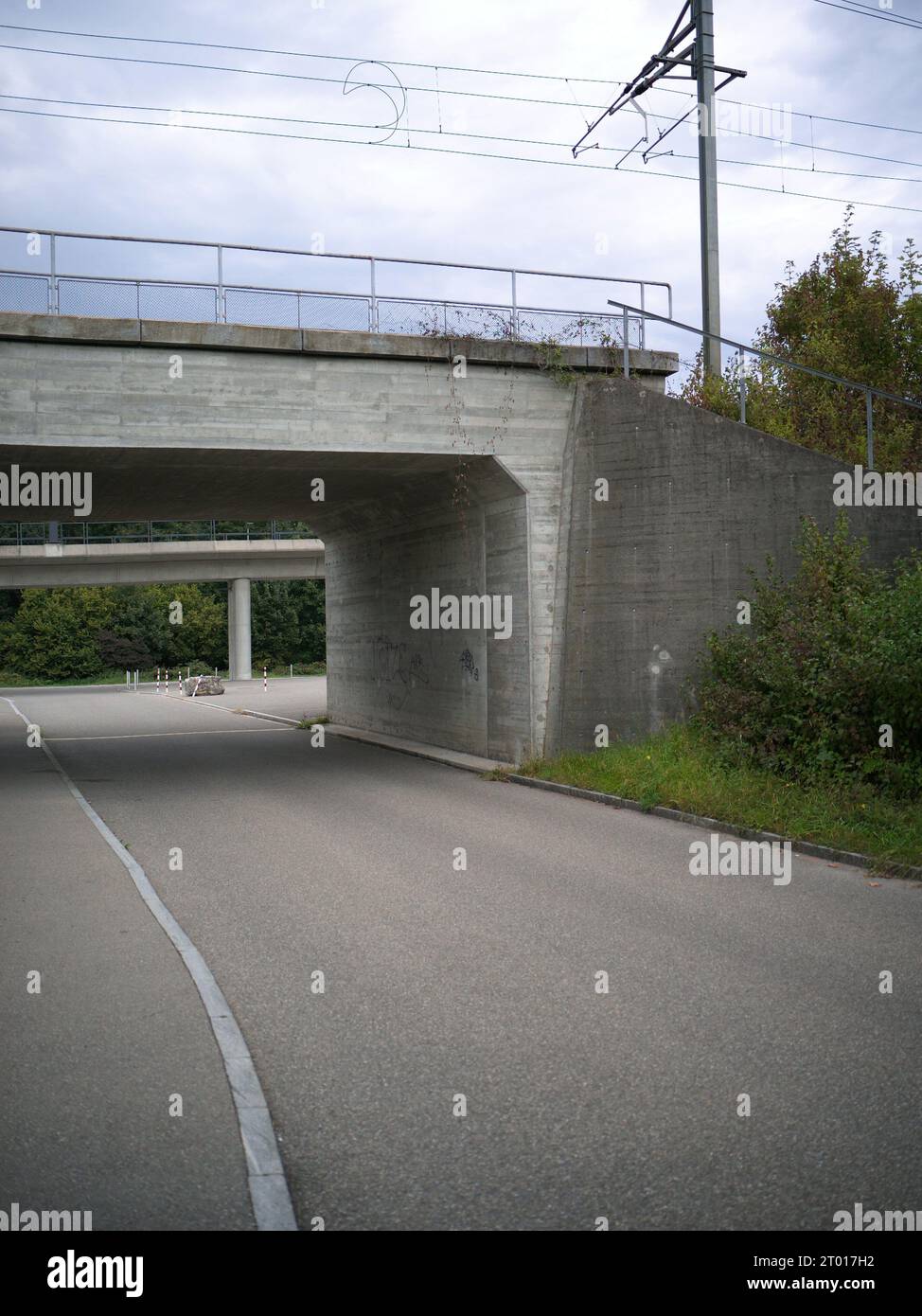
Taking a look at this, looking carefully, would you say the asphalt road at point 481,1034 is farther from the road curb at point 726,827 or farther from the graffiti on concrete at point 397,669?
the graffiti on concrete at point 397,669

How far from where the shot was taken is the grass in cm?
991

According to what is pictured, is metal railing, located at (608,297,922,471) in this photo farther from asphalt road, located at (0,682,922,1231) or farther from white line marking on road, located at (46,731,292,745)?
white line marking on road, located at (46,731,292,745)

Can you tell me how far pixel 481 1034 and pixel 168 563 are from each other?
177 feet

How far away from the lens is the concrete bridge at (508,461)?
1505 centimetres

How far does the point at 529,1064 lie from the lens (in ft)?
16.6

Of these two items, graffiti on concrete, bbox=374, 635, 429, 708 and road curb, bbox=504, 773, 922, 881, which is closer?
road curb, bbox=504, 773, 922, 881

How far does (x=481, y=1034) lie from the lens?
5465 mm

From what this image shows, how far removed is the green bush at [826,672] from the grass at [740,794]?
32 centimetres

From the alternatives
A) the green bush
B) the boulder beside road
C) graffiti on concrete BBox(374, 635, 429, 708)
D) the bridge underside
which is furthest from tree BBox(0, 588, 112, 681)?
the green bush

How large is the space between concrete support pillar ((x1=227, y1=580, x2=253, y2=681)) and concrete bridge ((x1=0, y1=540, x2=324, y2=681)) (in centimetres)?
5

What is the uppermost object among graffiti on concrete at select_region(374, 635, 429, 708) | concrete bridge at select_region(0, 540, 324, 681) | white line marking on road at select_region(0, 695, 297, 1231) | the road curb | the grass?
concrete bridge at select_region(0, 540, 324, 681)

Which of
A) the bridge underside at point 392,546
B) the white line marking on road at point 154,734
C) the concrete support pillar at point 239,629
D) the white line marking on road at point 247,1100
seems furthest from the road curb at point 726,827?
the concrete support pillar at point 239,629

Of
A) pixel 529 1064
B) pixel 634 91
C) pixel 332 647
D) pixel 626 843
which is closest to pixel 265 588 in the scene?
pixel 332 647

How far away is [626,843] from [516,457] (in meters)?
7.66
